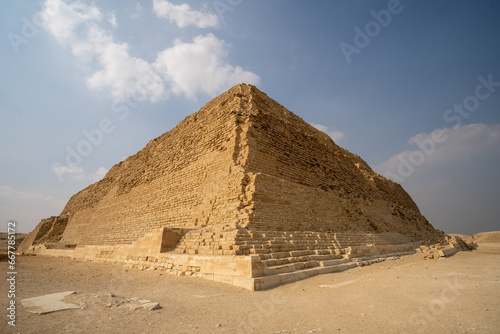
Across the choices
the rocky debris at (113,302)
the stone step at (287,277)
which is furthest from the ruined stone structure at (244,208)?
the rocky debris at (113,302)

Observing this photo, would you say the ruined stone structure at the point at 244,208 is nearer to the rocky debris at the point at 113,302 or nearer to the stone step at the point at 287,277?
the stone step at the point at 287,277

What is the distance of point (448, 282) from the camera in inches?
188

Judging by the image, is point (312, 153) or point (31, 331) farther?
point (312, 153)

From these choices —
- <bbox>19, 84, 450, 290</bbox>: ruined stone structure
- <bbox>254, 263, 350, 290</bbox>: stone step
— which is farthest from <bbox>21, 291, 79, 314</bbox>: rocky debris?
<bbox>254, 263, 350, 290</bbox>: stone step

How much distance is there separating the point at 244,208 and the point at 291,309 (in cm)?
432

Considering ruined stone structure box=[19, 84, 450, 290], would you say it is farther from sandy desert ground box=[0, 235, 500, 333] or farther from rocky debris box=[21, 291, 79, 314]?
rocky debris box=[21, 291, 79, 314]

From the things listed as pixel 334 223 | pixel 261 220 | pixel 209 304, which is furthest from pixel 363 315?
pixel 334 223

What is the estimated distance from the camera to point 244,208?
7.75m

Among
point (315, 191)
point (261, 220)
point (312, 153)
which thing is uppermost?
point (312, 153)

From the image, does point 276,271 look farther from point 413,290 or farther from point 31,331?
point 31,331

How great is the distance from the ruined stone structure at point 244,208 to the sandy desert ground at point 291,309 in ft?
2.74

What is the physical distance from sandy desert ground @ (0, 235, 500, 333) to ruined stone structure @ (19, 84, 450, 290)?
83 centimetres

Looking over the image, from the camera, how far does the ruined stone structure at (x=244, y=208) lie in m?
6.21

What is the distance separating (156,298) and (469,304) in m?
4.61
